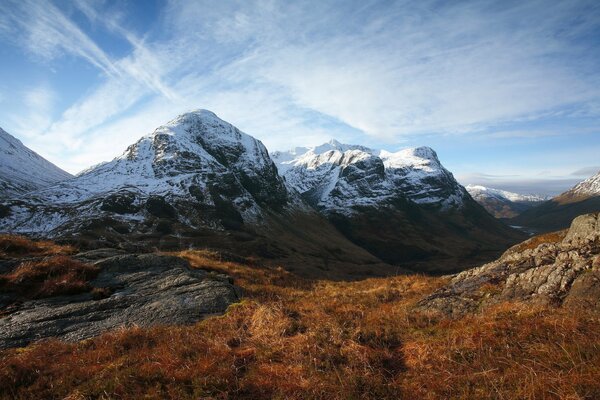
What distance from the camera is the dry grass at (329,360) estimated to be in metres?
6.73

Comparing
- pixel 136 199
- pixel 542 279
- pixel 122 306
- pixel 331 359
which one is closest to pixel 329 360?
pixel 331 359

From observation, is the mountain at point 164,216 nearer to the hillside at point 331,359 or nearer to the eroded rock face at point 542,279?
the hillside at point 331,359

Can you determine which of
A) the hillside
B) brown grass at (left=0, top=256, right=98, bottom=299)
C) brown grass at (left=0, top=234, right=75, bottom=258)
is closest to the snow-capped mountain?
brown grass at (left=0, top=234, right=75, bottom=258)

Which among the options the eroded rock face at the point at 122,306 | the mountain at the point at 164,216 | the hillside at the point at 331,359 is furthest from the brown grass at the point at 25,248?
the mountain at the point at 164,216

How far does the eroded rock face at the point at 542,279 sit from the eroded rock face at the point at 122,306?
832cm

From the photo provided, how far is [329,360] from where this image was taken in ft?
26.7

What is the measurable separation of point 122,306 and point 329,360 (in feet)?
28.1

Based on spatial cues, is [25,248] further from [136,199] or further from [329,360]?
[136,199]

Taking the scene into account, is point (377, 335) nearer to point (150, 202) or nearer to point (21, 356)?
point (21, 356)

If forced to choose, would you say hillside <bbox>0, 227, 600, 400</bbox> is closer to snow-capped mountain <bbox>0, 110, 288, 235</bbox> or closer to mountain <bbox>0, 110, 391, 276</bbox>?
mountain <bbox>0, 110, 391, 276</bbox>

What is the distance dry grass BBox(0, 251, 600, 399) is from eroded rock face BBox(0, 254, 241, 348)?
1.42m

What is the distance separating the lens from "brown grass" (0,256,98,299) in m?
13.7

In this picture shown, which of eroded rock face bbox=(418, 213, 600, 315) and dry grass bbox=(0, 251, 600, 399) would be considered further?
eroded rock face bbox=(418, 213, 600, 315)

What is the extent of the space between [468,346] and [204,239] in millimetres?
127919
